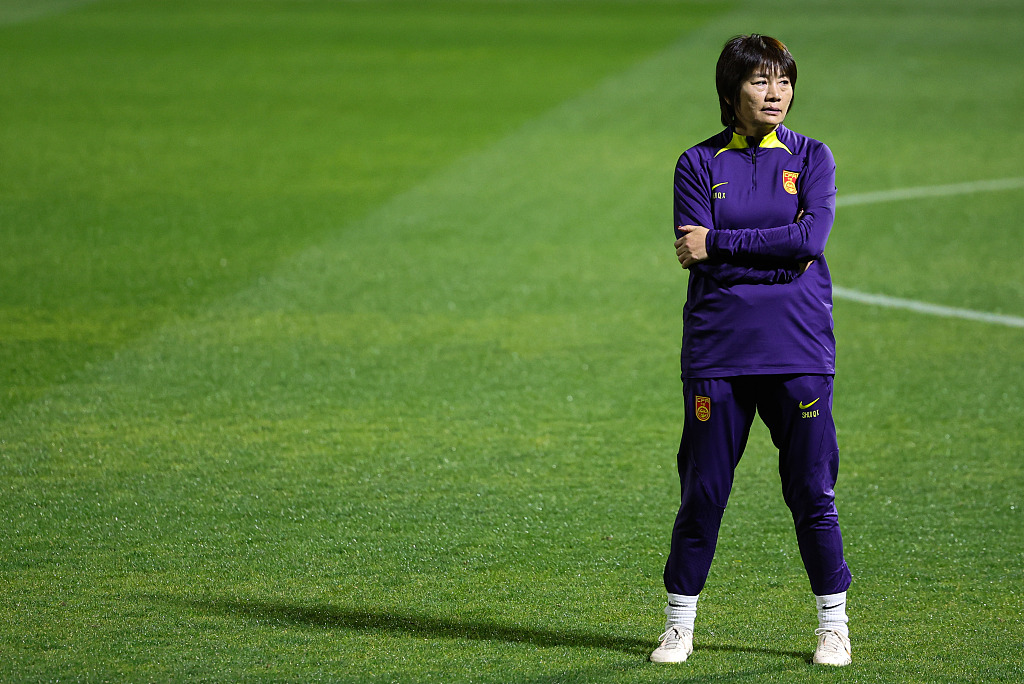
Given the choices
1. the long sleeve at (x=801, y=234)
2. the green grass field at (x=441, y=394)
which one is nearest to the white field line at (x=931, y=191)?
the green grass field at (x=441, y=394)

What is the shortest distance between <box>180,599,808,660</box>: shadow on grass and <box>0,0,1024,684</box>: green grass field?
2 cm

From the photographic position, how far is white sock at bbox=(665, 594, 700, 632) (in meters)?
3.98

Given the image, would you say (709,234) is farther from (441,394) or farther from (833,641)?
(441,394)

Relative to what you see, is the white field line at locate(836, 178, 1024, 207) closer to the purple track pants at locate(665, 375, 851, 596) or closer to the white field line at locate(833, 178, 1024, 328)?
the white field line at locate(833, 178, 1024, 328)

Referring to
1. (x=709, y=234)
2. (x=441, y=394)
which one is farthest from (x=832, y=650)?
(x=441, y=394)

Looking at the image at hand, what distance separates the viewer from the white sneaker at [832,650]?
3943 millimetres

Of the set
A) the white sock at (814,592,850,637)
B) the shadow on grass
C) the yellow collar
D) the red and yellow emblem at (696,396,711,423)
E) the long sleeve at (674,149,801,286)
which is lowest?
the shadow on grass

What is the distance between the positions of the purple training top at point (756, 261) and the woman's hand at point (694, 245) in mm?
22

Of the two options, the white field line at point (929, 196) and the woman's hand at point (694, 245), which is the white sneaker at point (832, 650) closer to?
the woman's hand at point (694, 245)

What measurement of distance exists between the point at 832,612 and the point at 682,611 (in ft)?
1.39

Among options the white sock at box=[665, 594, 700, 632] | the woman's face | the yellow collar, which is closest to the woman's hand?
the yellow collar

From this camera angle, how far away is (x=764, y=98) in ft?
12.4

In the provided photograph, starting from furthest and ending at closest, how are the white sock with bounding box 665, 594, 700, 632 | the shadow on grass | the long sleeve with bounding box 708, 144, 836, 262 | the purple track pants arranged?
the shadow on grass
the white sock with bounding box 665, 594, 700, 632
the purple track pants
the long sleeve with bounding box 708, 144, 836, 262

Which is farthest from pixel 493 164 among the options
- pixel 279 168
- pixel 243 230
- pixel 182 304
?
pixel 182 304
